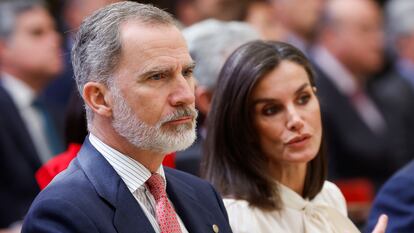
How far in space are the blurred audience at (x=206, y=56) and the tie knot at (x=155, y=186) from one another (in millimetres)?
1163

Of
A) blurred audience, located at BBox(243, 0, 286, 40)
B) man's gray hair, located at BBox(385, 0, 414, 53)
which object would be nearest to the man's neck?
blurred audience, located at BBox(243, 0, 286, 40)

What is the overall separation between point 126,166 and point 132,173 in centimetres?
3

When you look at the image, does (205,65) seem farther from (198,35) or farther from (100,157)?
(100,157)

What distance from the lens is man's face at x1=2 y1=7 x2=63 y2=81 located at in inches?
258

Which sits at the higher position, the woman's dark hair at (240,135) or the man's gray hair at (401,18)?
the woman's dark hair at (240,135)

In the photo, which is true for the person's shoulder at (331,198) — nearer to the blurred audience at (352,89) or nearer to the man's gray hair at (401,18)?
the blurred audience at (352,89)

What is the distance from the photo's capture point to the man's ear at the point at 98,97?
3.04 m

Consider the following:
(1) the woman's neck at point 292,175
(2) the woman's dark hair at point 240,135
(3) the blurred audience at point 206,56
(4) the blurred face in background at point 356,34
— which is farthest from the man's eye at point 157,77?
(4) the blurred face in background at point 356,34

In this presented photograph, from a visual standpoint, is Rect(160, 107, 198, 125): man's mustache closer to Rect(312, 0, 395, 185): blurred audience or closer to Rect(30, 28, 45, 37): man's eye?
Rect(312, 0, 395, 185): blurred audience

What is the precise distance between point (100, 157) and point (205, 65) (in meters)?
1.52

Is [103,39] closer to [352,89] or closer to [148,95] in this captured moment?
[148,95]

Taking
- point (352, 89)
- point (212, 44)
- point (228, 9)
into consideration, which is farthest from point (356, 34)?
point (212, 44)

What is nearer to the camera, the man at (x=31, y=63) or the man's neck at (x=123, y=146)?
the man's neck at (x=123, y=146)

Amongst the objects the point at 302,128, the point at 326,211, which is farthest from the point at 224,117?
the point at 326,211
